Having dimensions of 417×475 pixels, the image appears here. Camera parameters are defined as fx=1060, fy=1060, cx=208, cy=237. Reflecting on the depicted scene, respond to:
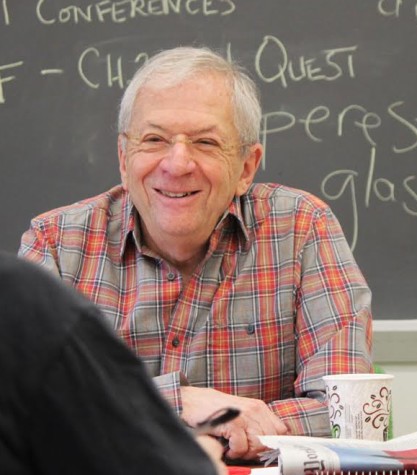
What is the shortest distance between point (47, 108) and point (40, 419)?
2.24m

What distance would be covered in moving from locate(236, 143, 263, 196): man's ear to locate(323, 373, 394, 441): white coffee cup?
27.7 inches

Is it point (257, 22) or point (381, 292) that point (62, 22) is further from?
point (381, 292)

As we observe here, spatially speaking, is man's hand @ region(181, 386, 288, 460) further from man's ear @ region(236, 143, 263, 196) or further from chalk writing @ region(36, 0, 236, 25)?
chalk writing @ region(36, 0, 236, 25)

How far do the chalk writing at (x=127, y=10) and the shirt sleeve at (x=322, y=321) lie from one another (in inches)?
31.6

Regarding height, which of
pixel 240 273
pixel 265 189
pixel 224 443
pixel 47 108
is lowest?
pixel 224 443

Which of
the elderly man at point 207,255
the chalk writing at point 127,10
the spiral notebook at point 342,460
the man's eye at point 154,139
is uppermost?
the chalk writing at point 127,10

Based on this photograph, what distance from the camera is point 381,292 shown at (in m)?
2.78

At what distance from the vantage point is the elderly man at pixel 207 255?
2.12 metres

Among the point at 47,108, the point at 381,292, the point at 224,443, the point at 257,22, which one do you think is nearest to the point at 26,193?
the point at 47,108

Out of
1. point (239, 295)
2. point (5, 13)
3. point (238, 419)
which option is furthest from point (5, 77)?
point (238, 419)

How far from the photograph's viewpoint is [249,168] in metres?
Result: 2.30

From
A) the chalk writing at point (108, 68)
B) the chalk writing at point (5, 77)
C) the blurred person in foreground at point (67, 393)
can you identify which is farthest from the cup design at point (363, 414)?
the chalk writing at point (5, 77)

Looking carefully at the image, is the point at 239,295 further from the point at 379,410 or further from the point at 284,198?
the point at 379,410

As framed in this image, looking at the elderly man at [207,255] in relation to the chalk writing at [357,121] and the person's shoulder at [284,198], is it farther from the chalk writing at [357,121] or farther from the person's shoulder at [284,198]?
the chalk writing at [357,121]
